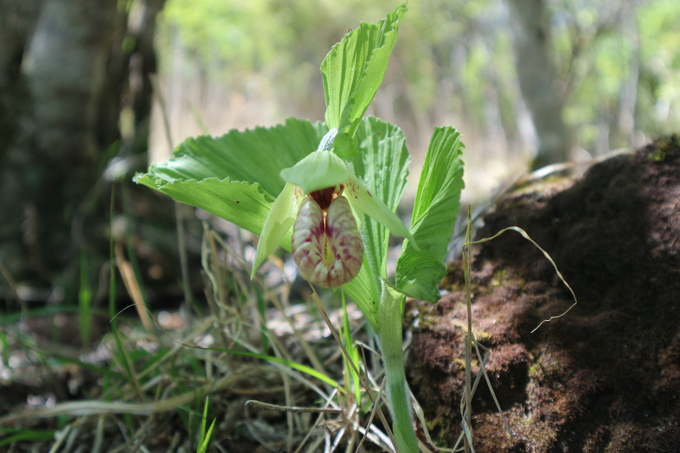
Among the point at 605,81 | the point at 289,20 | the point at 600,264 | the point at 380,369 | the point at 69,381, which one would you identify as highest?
the point at 289,20

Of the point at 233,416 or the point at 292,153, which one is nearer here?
the point at 292,153

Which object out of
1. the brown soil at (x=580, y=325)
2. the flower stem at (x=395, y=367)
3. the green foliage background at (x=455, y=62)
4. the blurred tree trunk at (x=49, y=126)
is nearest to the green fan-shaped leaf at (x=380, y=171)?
the flower stem at (x=395, y=367)

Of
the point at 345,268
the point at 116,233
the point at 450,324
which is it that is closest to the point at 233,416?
the point at 450,324

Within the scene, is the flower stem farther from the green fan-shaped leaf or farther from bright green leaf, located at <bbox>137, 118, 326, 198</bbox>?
bright green leaf, located at <bbox>137, 118, 326, 198</bbox>

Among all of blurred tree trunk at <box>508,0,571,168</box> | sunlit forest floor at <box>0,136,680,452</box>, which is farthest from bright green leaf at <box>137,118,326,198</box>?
blurred tree trunk at <box>508,0,571,168</box>

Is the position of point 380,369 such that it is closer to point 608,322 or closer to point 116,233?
point 608,322

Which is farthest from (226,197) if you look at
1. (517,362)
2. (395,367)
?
(517,362)
